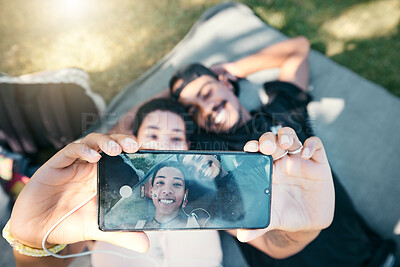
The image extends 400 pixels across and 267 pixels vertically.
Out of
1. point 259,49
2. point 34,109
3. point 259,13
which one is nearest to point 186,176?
point 34,109

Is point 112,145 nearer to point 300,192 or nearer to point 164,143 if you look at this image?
point 164,143

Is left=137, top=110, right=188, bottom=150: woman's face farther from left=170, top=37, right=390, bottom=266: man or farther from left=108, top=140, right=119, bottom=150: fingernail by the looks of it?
left=108, top=140, right=119, bottom=150: fingernail

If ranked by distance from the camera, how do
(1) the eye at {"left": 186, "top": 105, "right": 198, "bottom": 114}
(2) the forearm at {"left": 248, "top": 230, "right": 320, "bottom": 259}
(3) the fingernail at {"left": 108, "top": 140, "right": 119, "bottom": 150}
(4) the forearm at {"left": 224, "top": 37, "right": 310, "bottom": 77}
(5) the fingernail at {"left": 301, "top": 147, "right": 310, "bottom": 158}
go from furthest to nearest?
(4) the forearm at {"left": 224, "top": 37, "right": 310, "bottom": 77}, (1) the eye at {"left": 186, "top": 105, "right": 198, "bottom": 114}, (2) the forearm at {"left": 248, "top": 230, "right": 320, "bottom": 259}, (5) the fingernail at {"left": 301, "top": 147, "right": 310, "bottom": 158}, (3) the fingernail at {"left": 108, "top": 140, "right": 119, "bottom": 150}

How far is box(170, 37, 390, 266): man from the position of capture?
1541mm

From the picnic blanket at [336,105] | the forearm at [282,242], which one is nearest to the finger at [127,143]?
the forearm at [282,242]

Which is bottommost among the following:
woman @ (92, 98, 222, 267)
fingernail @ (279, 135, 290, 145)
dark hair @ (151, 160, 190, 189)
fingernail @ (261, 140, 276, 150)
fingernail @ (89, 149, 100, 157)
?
woman @ (92, 98, 222, 267)

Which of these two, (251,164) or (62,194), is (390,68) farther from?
(62,194)

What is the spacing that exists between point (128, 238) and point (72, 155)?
1.28 ft

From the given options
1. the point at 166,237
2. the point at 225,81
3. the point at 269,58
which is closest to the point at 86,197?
the point at 166,237

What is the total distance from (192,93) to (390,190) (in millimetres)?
1419

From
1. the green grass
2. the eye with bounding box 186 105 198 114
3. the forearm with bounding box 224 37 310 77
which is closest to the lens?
the eye with bounding box 186 105 198 114

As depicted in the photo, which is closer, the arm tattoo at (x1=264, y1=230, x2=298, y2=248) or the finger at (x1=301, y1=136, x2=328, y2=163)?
the finger at (x1=301, y1=136, x2=328, y2=163)

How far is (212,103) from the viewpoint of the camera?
5.89ft

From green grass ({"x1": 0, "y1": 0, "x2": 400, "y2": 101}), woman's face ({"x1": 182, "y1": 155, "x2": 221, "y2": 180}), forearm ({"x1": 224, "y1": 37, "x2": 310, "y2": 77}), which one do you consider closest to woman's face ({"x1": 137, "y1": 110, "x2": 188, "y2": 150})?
woman's face ({"x1": 182, "y1": 155, "x2": 221, "y2": 180})
